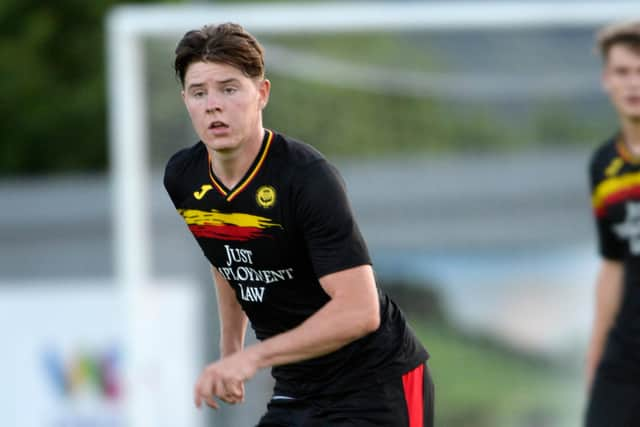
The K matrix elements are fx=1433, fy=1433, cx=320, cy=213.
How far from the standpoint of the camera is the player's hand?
3.87 meters

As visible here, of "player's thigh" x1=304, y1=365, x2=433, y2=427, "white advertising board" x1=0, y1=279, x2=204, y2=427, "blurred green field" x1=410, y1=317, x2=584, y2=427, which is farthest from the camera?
"white advertising board" x1=0, y1=279, x2=204, y2=427

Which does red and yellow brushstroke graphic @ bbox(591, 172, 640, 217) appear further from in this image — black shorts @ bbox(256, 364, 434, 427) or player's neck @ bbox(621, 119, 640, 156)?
black shorts @ bbox(256, 364, 434, 427)

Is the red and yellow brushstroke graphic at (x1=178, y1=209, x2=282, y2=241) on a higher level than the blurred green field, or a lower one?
higher

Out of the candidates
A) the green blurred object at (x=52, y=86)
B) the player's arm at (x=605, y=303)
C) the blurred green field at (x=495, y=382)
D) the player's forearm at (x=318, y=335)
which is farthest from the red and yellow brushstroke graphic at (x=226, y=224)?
the green blurred object at (x=52, y=86)

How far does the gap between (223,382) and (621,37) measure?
2743 mm

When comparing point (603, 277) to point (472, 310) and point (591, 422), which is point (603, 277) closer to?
point (591, 422)

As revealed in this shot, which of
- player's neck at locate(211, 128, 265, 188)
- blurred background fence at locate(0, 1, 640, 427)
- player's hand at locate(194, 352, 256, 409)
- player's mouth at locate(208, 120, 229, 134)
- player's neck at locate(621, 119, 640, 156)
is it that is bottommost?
blurred background fence at locate(0, 1, 640, 427)

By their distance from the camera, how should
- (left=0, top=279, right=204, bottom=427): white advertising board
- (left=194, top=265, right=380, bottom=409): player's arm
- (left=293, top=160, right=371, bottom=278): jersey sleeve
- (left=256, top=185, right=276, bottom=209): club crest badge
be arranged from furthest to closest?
(left=0, top=279, right=204, bottom=427): white advertising board, (left=256, top=185, right=276, bottom=209): club crest badge, (left=293, top=160, right=371, bottom=278): jersey sleeve, (left=194, top=265, right=380, bottom=409): player's arm

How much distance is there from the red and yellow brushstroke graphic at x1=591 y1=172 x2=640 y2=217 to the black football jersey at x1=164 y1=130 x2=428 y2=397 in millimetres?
1536

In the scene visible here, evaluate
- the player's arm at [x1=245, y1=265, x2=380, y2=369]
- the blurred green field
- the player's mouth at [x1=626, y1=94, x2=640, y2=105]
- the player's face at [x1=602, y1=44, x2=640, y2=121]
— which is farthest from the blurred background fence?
the player's arm at [x1=245, y1=265, x2=380, y2=369]

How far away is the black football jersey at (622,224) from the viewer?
5805mm

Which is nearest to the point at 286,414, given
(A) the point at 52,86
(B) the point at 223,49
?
(B) the point at 223,49

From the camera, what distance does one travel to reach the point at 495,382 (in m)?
11.7

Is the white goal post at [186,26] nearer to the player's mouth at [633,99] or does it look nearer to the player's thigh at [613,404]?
the player's mouth at [633,99]
